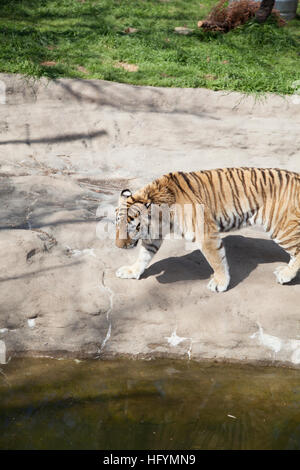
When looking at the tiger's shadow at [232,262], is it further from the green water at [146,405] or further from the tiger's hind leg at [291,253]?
the green water at [146,405]

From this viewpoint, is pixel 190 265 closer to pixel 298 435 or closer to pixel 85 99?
pixel 298 435

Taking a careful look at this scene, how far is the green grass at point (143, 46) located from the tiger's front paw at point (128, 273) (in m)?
4.36

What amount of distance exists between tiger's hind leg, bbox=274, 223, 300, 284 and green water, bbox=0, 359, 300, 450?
83cm

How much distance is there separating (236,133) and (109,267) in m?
3.58

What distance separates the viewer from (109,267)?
525 cm

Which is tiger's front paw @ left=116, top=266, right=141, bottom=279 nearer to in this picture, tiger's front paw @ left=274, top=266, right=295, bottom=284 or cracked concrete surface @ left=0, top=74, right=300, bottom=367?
cracked concrete surface @ left=0, top=74, right=300, bottom=367

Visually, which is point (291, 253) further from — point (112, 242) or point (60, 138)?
point (60, 138)

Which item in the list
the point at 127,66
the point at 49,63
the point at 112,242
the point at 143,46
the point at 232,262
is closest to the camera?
the point at 232,262

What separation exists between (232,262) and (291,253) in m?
0.57

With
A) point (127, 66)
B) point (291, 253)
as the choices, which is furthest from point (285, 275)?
point (127, 66)

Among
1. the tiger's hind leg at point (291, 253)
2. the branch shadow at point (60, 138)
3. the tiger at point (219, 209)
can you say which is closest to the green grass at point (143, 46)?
the branch shadow at point (60, 138)

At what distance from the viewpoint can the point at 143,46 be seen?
33.1 ft

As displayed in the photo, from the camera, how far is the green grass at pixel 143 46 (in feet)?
29.1
